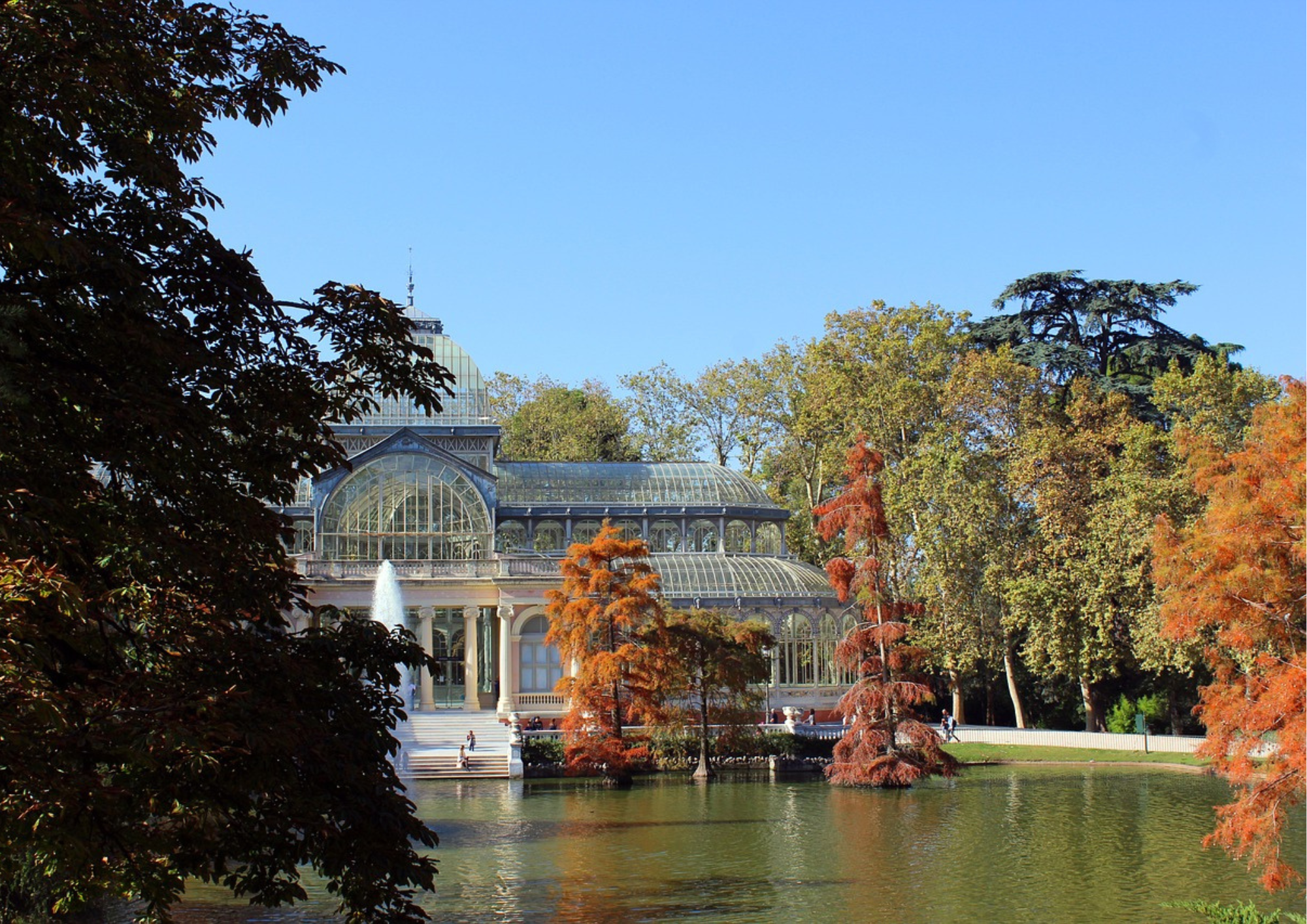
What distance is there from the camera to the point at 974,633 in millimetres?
51750

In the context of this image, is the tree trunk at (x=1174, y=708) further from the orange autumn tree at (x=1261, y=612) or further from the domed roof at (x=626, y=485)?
the orange autumn tree at (x=1261, y=612)

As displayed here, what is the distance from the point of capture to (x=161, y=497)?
11664 mm

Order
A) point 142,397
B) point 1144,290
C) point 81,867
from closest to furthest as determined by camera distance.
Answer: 1. point 81,867
2. point 142,397
3. point 1144,290

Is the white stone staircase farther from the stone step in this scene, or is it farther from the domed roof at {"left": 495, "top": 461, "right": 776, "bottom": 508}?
the domed roof at {"left": 495, "top": 461, "right": 776, "bottom": 508}

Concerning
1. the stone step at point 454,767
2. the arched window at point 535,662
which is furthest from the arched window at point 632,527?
the stone step at point 454,767

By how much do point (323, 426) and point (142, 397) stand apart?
224cm

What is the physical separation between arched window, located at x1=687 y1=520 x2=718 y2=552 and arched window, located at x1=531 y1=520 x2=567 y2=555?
5325 millimetres

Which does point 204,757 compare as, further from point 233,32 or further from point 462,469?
point 462,469

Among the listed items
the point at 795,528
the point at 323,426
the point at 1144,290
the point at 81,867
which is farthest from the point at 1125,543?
the point at 81,867

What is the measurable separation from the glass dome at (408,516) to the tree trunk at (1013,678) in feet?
65.3

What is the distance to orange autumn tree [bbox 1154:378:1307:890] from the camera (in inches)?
739

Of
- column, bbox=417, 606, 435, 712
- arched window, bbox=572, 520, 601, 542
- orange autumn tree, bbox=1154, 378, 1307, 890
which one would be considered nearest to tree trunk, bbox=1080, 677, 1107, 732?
arched window, bbox=572, 520, 601, 542

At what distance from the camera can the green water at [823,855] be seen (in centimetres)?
2214

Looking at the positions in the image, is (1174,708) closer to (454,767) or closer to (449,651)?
(454,767)
